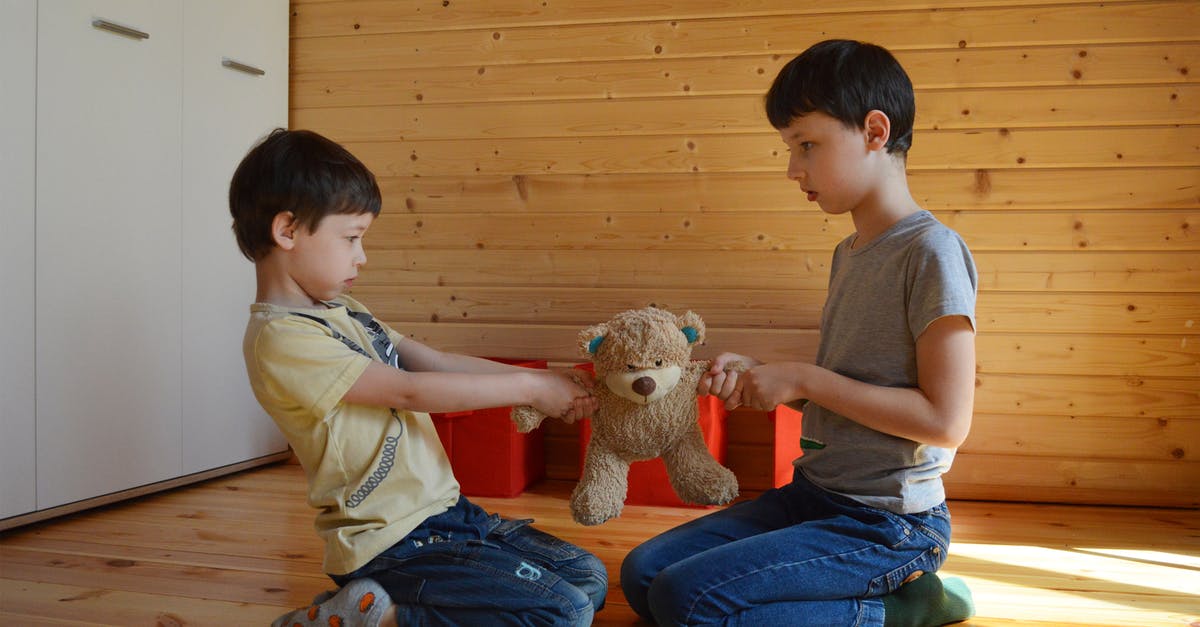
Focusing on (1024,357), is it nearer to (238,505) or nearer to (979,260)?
(979,260)

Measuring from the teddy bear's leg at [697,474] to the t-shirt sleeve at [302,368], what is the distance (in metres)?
0.49

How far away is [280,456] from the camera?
8.50 ft

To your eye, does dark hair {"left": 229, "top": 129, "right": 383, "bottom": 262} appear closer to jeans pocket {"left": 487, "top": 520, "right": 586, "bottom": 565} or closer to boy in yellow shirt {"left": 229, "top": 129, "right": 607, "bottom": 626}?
boy in yellow shirt {"left": 229, "top": 129, "right": 607, "bottom": 626}

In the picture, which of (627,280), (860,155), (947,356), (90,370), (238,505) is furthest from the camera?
(627,280)

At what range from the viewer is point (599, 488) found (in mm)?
1343

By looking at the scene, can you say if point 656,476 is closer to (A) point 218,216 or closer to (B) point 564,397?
(B) point 564,397

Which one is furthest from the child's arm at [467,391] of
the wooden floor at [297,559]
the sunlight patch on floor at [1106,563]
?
the sunlight patch on floor at [1106,563]

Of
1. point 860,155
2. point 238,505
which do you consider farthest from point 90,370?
point 860,155

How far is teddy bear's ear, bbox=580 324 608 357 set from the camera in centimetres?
132

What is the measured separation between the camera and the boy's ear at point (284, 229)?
48.2 inches

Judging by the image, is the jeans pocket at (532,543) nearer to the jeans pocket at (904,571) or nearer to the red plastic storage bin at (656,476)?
the jeans pocket at (904,571)

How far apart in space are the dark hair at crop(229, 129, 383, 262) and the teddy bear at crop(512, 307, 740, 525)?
387 millimetres

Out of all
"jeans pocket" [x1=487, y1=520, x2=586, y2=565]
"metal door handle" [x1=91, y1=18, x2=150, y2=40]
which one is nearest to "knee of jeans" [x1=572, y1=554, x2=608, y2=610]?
"jeans pocket" [x1=487, y1=520, x2=586, y2=565]

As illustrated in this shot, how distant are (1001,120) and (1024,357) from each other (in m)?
0.58
